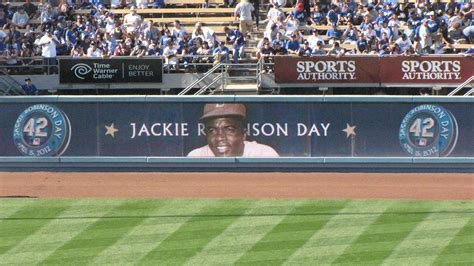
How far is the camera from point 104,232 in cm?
1775

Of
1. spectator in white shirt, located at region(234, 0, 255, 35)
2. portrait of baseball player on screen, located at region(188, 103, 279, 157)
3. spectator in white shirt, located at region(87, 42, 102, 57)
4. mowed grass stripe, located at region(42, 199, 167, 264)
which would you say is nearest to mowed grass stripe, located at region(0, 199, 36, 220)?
mowed grass stripe, located at region(42, 199, 167, 264)

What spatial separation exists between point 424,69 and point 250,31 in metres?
5.79

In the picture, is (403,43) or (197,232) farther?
(403,43)

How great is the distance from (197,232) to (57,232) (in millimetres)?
2275

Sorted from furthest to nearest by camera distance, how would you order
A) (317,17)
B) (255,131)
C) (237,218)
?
(317,17)
(255,131)
(237,218)

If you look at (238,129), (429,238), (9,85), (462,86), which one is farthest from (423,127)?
(9,85)

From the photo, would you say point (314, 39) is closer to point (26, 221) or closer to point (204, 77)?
point (204, 77)

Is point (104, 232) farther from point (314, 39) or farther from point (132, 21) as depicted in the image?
point (132, 21)

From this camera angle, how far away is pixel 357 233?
17469mm

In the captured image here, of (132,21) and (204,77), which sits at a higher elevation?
(132,21)

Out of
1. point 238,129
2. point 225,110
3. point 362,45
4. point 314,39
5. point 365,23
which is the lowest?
point 238,129

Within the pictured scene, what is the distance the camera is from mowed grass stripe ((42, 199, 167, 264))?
16.3 metres

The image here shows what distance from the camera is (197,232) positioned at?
57.9 feet

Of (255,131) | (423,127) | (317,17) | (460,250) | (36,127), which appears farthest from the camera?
(317,17)
